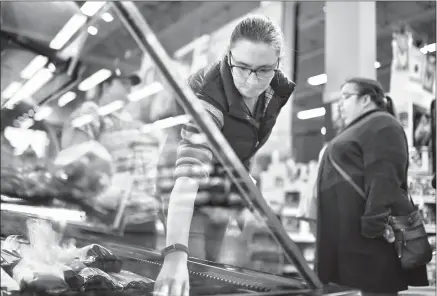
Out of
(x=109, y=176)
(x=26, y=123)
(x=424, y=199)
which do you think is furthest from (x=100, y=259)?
(x=424, y=199)

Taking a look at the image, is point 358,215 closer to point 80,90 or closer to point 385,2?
point 385,2

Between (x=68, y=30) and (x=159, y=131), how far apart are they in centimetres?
85

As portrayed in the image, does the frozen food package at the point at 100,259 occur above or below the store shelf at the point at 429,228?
below

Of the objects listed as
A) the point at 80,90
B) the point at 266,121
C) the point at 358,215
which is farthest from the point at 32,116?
Answer: the point at 358,215

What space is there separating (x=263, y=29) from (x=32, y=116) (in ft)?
3.72

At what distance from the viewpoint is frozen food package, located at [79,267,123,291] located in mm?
826

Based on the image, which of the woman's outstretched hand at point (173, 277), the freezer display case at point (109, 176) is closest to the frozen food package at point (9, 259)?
the freezer display case at point (109, 176)

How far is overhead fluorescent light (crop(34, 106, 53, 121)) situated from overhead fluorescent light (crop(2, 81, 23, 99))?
119 millimetres

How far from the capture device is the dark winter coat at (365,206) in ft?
4.31

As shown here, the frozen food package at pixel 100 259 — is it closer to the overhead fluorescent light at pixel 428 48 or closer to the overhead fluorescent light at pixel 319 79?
the overhead fluorescent light at pixel 319 79

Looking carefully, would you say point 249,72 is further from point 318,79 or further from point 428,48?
point 428,48

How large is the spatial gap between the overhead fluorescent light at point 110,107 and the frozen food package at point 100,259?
2.05 feet

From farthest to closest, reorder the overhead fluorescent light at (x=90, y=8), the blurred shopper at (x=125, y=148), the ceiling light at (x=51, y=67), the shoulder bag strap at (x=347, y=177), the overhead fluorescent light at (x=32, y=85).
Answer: the ceiling light at (x=51, y=67) < the overhead fluorescent light at (x=32, y=85) < the shoulder bag strap at (x=347, y=177) < the blurred shopper at (x=125, y=148) < the overhead fluorescent light at (x=90, y=8)

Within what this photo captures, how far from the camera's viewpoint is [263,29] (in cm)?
96
